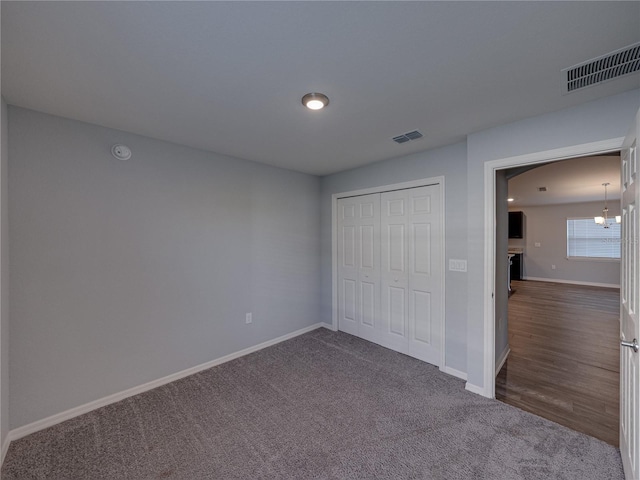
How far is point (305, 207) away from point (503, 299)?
2834 mm

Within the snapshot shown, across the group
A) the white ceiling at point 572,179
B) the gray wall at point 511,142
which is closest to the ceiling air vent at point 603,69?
the gray wall at point 511,142

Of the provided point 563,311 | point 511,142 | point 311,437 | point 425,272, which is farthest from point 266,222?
point 563,311

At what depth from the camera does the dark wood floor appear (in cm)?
220

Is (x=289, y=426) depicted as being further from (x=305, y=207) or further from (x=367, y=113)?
(x=305, y=207)

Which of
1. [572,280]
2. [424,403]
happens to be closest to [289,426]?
[424,403]

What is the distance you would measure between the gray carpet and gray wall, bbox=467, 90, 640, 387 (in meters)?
0.59

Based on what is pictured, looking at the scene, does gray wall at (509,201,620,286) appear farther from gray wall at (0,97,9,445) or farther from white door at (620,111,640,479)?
gray wall at (0,97,9,445)

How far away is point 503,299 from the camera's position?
312 centimetres

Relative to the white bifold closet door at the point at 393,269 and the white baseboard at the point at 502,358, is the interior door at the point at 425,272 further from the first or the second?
the white baseboard at the point at 502,358

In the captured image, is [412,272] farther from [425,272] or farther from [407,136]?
[407,136]

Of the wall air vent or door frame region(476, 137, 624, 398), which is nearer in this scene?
door frame region(476, 137, 624, 398)

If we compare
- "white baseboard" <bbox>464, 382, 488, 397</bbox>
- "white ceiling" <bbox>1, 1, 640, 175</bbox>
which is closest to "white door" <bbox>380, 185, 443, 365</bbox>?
"white baseboard" <bbox>464, 382, 488, 397</bbox>

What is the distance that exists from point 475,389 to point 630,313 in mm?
1435

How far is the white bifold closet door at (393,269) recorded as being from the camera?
3.01m
